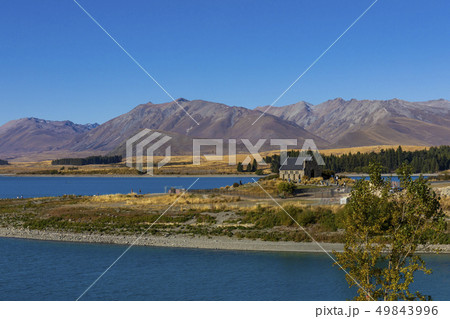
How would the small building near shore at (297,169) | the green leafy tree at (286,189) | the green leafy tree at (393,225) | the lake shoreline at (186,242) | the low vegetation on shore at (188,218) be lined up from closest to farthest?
the green leafy tree at (393,225), the lake shoreline at (186,242), the low vegetation on shore at (188,218), the green leafy tree at (286,189), the small building near shore at (297,169)

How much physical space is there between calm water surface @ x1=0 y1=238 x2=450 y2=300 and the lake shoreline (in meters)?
1.25

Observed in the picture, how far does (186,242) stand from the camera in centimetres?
4388

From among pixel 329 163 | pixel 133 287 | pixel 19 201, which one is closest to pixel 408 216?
pixel 133 287

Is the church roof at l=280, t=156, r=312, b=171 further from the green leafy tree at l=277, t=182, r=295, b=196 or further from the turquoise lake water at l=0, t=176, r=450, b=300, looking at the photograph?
the turquoise lake water at l=0, t=176, r=450, b=300

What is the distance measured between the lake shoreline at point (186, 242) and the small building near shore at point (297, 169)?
43963mm

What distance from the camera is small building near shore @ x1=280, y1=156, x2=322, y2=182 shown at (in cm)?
8781

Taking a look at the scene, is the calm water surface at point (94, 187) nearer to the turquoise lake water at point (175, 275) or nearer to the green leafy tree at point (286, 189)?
the green leafy tree at point (286, 189)

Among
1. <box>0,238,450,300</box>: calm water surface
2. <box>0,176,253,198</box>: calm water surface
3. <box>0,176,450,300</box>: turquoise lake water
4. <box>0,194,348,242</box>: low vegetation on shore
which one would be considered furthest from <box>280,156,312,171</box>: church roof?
<box>0,238,450,300</box>: calm water surface

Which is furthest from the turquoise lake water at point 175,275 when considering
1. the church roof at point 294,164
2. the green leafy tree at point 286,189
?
the church roof at point 294,164

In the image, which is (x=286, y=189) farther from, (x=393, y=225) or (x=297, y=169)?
(x=393, y=225)

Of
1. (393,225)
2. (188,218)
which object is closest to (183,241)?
(188,218)

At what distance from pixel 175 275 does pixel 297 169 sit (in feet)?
186

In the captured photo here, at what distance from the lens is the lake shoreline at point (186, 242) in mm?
41844

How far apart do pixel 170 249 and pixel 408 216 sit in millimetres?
27565
